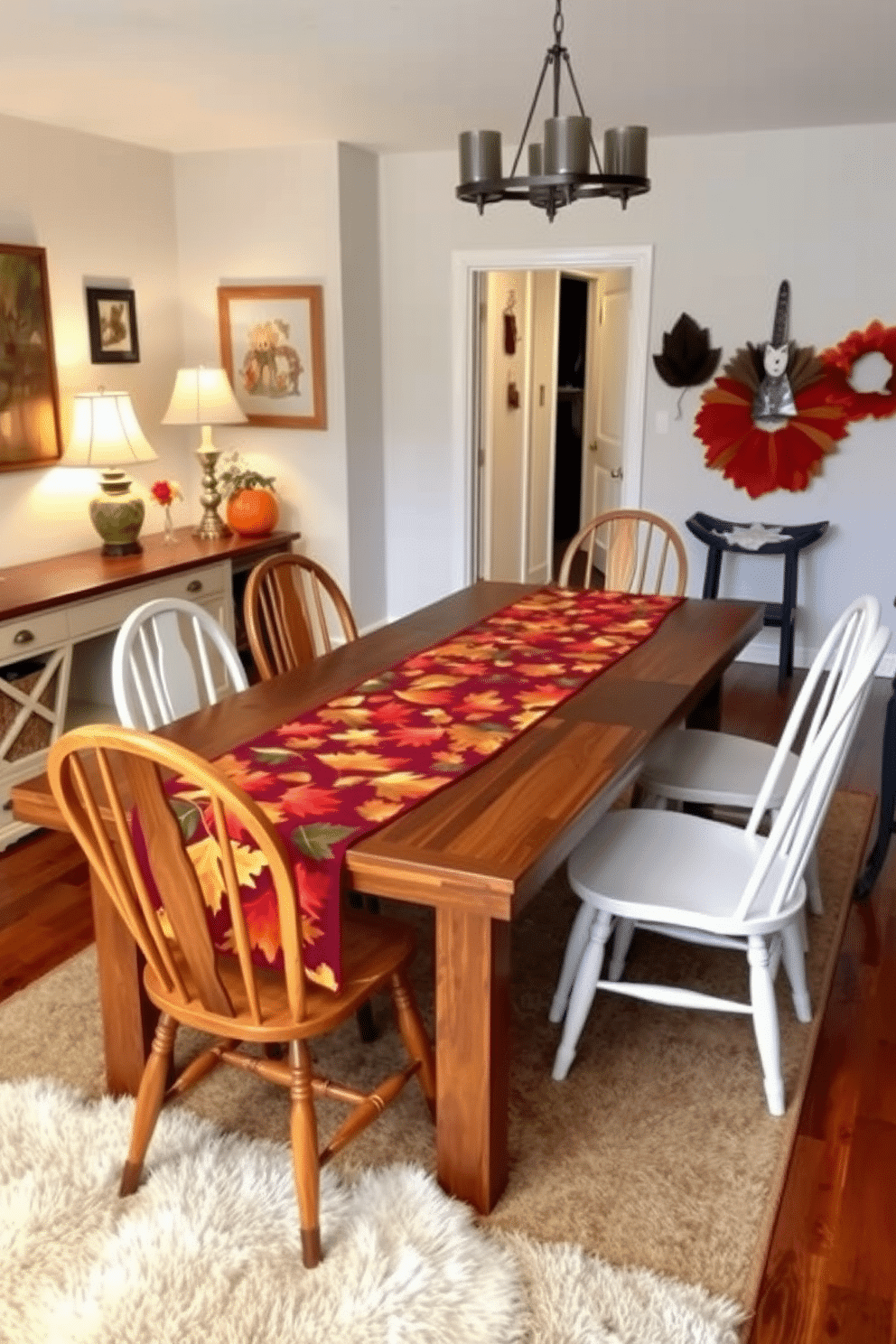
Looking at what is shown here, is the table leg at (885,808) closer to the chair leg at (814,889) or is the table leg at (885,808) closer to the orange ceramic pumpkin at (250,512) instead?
the chair leg at (814,889)

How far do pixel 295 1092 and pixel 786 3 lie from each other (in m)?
3.00

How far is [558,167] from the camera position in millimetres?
2314

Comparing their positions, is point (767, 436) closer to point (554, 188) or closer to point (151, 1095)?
point (554, 188)

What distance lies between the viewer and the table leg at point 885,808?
3023mm

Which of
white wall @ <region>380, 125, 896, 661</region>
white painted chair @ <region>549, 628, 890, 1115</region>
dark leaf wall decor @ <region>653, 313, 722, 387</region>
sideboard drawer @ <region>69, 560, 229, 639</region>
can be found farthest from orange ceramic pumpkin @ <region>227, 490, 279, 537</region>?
white painted chair @ <region>549, 628, 890, 1115</region>

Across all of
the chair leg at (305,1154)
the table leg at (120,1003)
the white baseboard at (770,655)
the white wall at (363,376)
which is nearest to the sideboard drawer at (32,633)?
the table leg at (120,1003)

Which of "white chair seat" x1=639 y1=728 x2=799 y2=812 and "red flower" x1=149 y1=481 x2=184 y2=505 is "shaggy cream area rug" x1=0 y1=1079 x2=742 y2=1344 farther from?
"red flower" x1=149 y1=481 x2=184 y2=505

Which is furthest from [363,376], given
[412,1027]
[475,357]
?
[412,1027]

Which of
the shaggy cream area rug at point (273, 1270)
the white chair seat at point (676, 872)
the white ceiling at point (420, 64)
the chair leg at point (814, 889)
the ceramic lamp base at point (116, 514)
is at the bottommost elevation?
the shaggy cream area rug at point (273, 1270)

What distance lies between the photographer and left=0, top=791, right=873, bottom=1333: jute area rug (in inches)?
73.8

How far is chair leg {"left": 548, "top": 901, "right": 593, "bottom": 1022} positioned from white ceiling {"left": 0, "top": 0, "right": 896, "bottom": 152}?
7.83ft

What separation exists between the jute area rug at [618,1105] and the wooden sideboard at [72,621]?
986 millimetres

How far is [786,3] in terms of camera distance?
3031 mm

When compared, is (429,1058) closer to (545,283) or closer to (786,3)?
(786,3)
